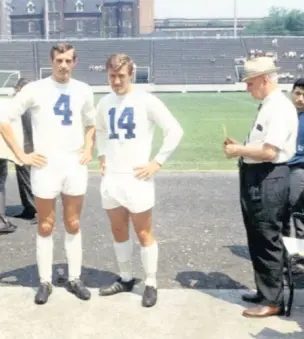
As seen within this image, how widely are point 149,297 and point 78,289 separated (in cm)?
58

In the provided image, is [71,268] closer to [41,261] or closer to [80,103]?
A: [41,261]

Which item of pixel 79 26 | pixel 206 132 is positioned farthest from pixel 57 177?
pixel 79 26

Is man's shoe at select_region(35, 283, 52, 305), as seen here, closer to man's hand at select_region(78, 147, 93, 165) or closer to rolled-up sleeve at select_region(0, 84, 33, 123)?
man's hand at select_region(78, 147, 93, 165)

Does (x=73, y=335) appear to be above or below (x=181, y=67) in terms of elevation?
above

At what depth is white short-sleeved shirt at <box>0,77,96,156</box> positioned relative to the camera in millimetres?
5277

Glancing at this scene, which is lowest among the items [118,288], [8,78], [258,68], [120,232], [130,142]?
[8,78]

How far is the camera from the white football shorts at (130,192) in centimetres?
521

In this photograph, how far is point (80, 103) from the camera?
17.6ft

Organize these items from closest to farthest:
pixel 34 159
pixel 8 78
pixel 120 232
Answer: pixel 34 159
pixel 120 232
pixel 8 78

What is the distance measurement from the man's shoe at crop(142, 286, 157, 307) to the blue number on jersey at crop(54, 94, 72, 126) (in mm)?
1389

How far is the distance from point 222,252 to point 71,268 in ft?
6.69

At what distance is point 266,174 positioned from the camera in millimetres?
4988

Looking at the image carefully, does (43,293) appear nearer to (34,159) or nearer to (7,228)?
(34,159)

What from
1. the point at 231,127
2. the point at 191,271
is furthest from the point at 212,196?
the point at 231,127
